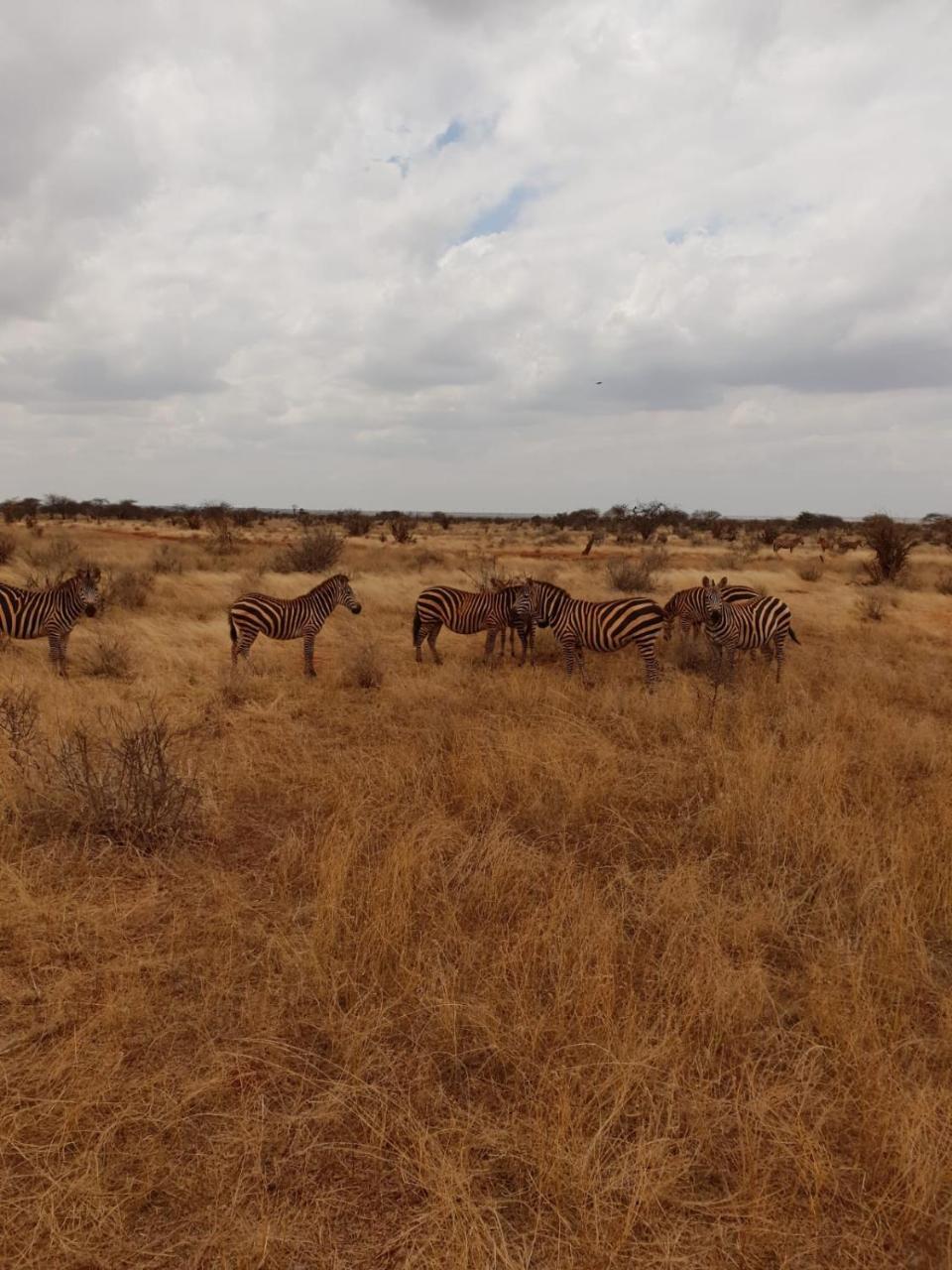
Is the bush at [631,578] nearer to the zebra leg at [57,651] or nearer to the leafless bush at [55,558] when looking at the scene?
the zebra leg at [57,651]

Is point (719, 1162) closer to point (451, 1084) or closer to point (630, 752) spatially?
point (451, 1084)

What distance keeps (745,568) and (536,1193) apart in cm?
2511

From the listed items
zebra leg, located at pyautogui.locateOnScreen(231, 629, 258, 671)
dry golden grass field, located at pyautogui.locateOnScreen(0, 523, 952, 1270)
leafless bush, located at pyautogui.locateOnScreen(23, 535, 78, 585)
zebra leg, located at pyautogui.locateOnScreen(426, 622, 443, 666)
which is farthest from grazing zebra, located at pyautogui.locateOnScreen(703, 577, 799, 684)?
leafless bush, located at pyautogui.locateOnScreen(23, 535, 78, 585)

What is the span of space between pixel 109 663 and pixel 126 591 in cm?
655

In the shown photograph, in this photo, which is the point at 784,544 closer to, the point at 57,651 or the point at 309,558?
the point at 309,558

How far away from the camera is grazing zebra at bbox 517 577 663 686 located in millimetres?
9695

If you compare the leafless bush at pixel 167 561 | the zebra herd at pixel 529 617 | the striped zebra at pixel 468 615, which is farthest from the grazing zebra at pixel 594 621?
the leafless bush at pixel 167 561

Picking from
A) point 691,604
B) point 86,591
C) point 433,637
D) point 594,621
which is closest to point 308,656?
point 433,637

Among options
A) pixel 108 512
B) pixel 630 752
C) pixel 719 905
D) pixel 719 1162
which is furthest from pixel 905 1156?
pixel 108 512

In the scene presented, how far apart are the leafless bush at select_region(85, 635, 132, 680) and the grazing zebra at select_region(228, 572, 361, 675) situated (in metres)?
1.50

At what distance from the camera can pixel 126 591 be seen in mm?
15594

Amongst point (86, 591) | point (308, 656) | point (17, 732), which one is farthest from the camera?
point (308, 656)

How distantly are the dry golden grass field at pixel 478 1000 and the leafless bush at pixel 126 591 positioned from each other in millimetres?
9145

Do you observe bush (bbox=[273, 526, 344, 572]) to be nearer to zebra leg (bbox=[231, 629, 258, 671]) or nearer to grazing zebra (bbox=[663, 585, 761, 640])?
zebra leg (bbox=[231, 629, 258, 671])
